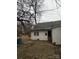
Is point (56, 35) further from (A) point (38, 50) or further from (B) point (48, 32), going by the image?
(A) point (38, 50)

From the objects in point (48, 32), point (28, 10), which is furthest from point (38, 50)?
point (28, 10)

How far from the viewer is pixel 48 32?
1504mm

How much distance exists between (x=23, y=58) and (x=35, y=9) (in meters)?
0.47

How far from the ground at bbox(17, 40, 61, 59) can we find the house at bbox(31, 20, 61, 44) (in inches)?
1.9

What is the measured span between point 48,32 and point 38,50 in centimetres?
19

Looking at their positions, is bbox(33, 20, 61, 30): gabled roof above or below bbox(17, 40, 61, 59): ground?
above

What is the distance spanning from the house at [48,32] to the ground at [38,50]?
48 millimetres

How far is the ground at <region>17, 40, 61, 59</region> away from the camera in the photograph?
4.83 ft

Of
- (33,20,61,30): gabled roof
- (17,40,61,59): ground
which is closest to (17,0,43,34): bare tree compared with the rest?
(33,20,61,30): gabled roof

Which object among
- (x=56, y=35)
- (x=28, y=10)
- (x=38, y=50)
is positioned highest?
(x=28, y=10)

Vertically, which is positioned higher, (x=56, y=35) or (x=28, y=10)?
(x=28, y=10)

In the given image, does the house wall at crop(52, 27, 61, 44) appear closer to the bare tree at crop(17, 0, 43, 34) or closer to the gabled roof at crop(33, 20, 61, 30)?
the gabled roof at crop(33, 20, 61, 30)
